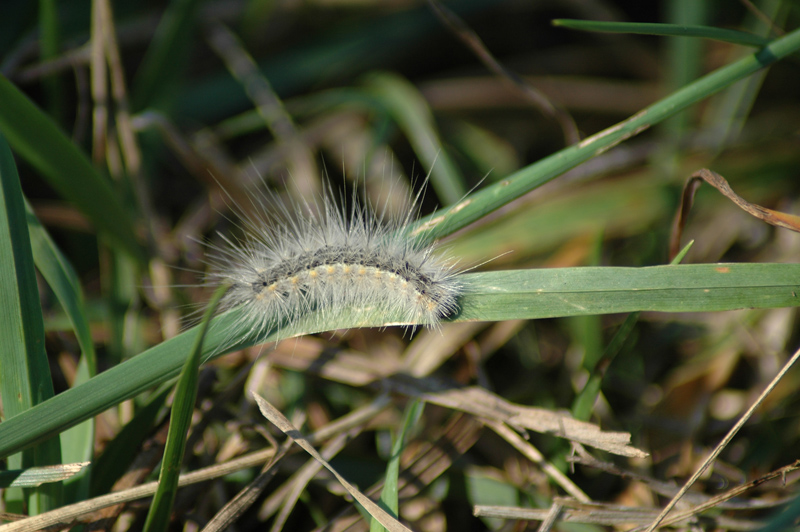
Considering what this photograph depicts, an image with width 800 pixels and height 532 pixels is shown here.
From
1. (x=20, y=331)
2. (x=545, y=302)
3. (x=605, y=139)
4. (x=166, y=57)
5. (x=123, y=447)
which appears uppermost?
(x=166, y=57)

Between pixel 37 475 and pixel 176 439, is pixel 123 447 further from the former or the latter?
pixel 176 439

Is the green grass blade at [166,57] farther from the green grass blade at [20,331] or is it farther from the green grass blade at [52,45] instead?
the green grass blade at [20,331]

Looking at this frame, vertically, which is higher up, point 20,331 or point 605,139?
point 605,139

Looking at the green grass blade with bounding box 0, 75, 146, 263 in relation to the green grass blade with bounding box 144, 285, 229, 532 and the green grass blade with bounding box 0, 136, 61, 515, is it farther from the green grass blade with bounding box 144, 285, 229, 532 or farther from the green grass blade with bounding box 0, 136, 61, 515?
the green grass blade with bounding box 144, 285, 229, 532

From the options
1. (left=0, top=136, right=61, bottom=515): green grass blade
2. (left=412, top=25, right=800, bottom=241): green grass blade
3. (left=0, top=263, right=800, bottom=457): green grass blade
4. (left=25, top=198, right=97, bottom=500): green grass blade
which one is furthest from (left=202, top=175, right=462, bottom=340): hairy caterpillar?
(left=0, top=136, right=61, bottom=515): green grass blade

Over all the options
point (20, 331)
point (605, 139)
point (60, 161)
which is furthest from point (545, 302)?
point (60, 161)

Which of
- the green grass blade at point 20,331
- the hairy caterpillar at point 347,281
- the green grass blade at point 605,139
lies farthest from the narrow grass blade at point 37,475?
the green grass blade at point 605,139

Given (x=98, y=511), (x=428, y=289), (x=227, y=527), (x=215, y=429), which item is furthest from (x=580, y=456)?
(x=98, y=511)
